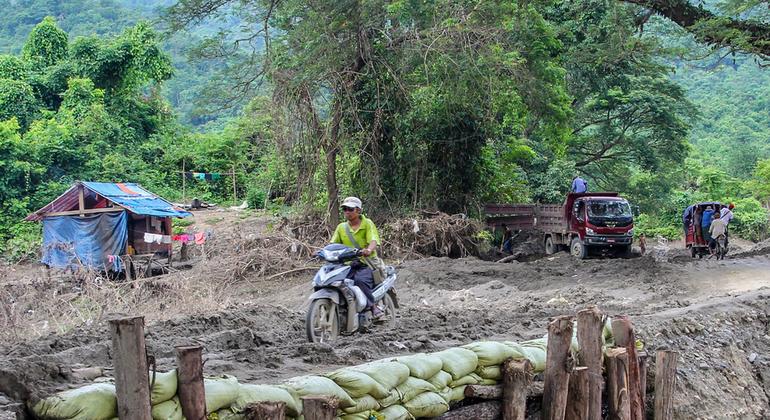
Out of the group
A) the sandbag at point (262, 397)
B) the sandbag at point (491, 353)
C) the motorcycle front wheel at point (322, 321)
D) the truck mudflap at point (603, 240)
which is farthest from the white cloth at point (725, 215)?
the sandbag at point (262, 397)

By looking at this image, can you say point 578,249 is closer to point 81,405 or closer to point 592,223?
point 592,223

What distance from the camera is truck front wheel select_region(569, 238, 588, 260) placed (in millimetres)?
24344

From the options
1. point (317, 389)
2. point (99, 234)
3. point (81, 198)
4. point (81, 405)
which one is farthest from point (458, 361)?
point (81, 198)

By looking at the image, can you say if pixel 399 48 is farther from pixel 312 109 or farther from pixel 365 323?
pixel 365 323

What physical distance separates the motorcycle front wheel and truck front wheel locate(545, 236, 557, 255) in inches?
745

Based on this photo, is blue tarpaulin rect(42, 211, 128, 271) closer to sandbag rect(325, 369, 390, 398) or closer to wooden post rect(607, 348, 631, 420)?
wooden post rect(607, 348, 631, 420)

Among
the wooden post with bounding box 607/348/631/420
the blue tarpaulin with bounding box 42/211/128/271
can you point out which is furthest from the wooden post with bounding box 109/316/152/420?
the blue tarpaulin with bounding box 42/211/128/271

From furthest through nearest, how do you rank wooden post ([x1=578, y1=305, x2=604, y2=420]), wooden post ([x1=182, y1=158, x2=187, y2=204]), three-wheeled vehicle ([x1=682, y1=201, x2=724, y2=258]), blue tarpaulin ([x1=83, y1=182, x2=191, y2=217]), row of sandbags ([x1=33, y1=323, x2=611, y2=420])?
wooden post ([x1=182, y1=158, x2=187, y2=204]) → three-wheeled vehicle ([x1=682, y1=201, x2=724, y2=258]) → blue tarpaulin ([x1=83, y1=182, x2=191, y2=217]) → wooden post ([x1=578, y1=305, x2=604, y2=420]) → row of sandbags ([x1=33, y1=323, x2=611, y2=420])

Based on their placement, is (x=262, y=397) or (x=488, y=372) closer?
(x=262, y=397)

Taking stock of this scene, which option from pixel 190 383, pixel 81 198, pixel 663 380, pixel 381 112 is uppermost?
pixel 381 112

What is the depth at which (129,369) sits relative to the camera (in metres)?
4.06

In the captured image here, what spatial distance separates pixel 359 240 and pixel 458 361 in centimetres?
289

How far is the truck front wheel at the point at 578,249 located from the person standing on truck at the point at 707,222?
12.1 feet

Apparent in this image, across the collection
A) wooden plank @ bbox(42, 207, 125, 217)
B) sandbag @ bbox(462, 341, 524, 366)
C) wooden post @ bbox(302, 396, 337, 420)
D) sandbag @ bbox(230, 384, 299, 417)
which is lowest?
sandbag @ bbox(462, 341, 524, 366)
